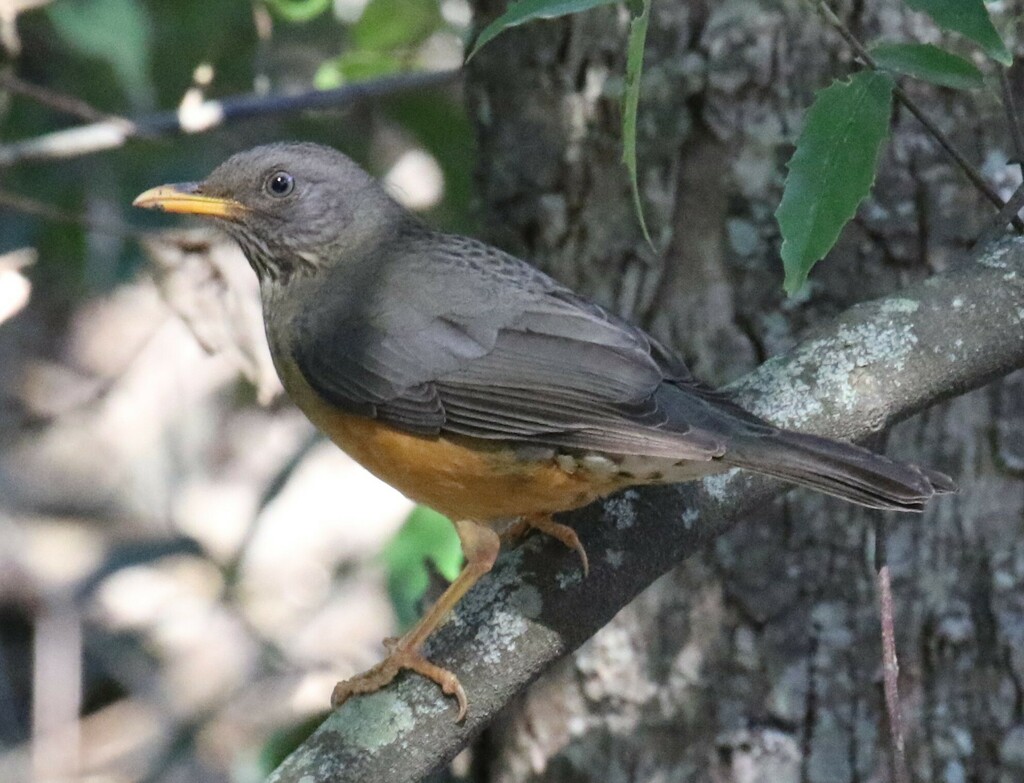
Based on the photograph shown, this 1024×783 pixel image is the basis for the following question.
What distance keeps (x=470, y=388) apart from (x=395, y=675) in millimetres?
840

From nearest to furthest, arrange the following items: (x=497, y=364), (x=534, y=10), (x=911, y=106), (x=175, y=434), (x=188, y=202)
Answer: (x=534, y=10) → (x=911, y=106) → (x=497, y=364) → (x=188, y=202) → (x=175, y=434)

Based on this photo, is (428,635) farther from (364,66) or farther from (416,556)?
(364,66)

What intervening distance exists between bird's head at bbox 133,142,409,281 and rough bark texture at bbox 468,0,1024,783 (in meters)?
0.87

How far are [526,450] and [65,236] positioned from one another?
106 inches

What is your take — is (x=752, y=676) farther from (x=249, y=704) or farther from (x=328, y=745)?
(x=249, y=704)

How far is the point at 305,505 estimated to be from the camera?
8.86 metres

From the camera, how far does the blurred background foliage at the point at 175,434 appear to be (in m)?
5.06

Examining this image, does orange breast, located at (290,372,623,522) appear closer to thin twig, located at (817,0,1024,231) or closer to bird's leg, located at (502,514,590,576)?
bird's leg, located at (502,514,590,576)

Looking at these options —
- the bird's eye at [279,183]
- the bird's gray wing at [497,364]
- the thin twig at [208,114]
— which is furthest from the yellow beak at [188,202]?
the thin twig at [208,114]

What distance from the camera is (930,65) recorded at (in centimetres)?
297

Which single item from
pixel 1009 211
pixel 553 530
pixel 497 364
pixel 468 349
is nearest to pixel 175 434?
pixel 468 349

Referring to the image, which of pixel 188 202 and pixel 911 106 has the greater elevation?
pixel 911 106

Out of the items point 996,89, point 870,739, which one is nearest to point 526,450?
point 870,739

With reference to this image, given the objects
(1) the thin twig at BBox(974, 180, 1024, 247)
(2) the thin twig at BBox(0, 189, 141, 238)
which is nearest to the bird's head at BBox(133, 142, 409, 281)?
(2) the thin twig at BBox(0, 189, 141, 238)
